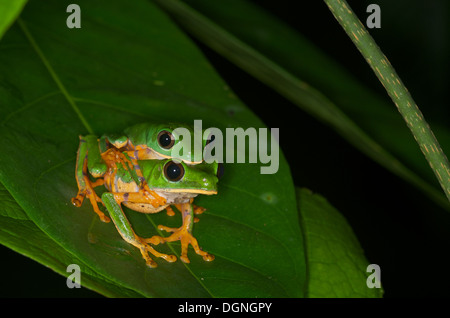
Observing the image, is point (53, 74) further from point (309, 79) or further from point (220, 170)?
point (309, 79)

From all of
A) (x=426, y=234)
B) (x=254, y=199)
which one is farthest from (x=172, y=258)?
(x=426, y=234)

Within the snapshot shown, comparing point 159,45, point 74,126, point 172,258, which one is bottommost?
point 172,258

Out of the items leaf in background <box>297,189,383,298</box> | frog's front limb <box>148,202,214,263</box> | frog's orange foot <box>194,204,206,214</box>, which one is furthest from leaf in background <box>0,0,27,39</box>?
leaf in background <box>297,189,383,298</box>

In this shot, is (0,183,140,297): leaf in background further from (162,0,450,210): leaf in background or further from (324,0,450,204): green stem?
(162,0,450,210): leaf in background

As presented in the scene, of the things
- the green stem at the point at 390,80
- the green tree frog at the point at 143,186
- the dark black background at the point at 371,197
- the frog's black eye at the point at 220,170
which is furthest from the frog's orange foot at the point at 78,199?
the dark black background at the point at 371,197
